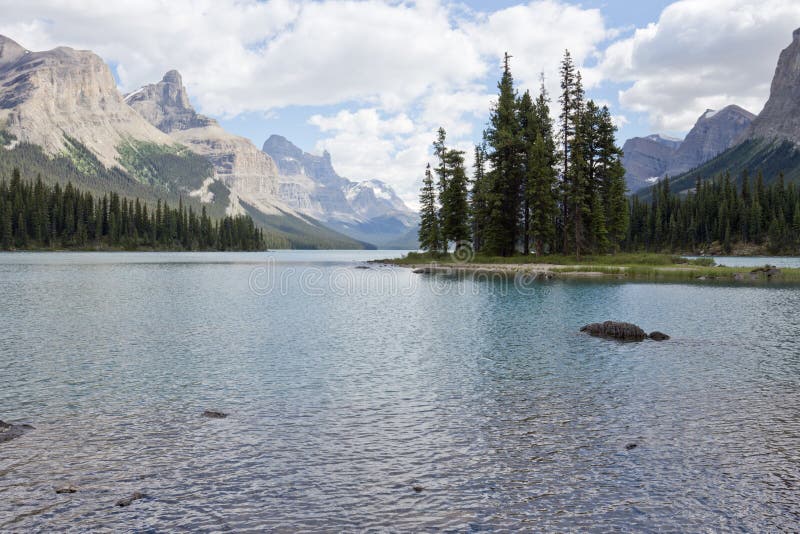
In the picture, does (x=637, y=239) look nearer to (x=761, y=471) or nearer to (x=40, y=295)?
(x=40, y=295)

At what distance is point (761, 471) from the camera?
12.0 meters

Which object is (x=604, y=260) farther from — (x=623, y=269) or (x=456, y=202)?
(x=456, y=202)

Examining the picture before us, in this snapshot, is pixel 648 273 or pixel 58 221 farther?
pixel 58 221

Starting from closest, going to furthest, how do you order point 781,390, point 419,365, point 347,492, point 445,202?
point 347,492 < point 781,390 < point 419,365 < point 445,202

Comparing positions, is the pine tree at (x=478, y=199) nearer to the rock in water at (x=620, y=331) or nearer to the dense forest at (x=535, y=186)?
the dense forest at (x=535, y=186)

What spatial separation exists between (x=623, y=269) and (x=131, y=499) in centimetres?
6906

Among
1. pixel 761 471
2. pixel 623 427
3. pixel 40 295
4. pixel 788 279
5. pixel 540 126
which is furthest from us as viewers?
pixel 540 126

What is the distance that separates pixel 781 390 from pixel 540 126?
6909 centimetres

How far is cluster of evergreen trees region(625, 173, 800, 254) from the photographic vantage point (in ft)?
504

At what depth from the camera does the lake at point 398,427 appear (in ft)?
34.1

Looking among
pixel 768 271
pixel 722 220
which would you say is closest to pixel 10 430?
pixel 768 271

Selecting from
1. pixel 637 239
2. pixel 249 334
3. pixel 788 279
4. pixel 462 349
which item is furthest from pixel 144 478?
pixel 637 239

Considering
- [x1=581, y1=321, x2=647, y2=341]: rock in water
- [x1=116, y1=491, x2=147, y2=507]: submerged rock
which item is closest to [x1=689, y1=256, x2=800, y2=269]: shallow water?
[x1=581, y1=321, x2=647, y2=341]: rock in water

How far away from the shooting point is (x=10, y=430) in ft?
46.7
